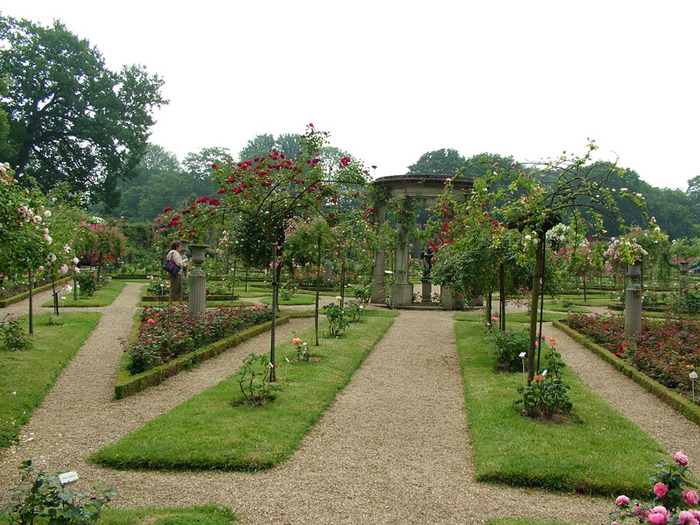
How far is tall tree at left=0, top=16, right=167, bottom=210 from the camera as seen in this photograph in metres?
31.5

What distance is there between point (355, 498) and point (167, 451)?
1707 mm

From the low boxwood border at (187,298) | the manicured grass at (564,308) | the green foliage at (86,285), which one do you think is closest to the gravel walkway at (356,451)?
the low boxwood border at (187,298)

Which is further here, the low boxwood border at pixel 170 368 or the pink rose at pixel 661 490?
the low boxwood border at pixel 170 368

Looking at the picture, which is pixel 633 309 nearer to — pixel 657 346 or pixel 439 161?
pixel 657 346

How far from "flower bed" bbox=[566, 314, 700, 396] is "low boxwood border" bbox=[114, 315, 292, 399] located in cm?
658

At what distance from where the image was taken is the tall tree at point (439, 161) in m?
57.5

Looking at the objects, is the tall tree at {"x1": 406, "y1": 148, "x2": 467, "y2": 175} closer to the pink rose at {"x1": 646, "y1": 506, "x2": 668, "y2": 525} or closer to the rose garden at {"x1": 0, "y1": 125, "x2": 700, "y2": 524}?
the rose garden at {"x1": 0, "y1": 125, "x2": 700, "y2": 524}

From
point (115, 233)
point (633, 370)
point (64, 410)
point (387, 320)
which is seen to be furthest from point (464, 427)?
point (115, 233)

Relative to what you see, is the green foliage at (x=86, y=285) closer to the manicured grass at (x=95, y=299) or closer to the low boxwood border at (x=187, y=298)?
the manicured grass at (x=95, y=299)

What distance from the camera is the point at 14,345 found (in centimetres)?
825

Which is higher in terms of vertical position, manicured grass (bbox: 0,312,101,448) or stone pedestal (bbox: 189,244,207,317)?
stone pedestal (bbox: 189,244,207,317)

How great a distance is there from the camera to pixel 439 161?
58031 mm

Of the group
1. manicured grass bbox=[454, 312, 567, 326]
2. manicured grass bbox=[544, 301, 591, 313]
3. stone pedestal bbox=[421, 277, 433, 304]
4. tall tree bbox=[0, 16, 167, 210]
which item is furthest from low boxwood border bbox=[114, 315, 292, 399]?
tall tree bbox=[0, 16, 167, 210]

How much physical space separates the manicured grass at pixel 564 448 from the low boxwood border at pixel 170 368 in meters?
4.01
